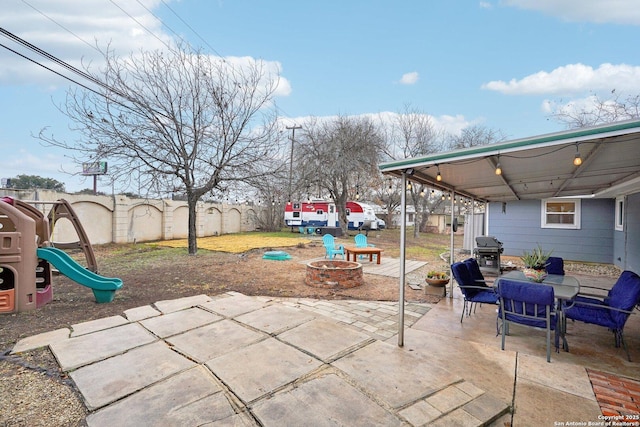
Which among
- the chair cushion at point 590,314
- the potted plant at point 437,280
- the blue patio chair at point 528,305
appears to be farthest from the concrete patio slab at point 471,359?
the potted plant at point 437,280

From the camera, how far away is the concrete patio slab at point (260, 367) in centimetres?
247

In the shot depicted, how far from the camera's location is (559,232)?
32.8ft

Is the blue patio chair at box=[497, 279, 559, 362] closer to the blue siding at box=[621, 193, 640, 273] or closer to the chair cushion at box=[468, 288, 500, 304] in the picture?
the chair cushion at box=[468, 288, 500, 304]

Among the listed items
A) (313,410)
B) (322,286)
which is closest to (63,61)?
(322,286)

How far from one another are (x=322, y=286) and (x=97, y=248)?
32.2ft

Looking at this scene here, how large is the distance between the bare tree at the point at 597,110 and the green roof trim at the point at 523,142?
951 centimetres

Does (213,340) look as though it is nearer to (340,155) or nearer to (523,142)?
(523,142)

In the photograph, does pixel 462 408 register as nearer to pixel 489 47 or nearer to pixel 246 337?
pixel 246 337

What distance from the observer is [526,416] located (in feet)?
7.13

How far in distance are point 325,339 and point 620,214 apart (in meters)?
9.71

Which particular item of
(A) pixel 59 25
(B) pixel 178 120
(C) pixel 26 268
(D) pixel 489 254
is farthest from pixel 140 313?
(D) pixel 489 254

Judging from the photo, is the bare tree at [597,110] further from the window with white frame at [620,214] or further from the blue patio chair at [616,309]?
the blue patio chair at [616,309]

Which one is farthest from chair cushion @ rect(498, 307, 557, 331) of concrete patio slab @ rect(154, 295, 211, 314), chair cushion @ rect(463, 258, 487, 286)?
concrete patio slab @ rect(154, 295, 211, 314)

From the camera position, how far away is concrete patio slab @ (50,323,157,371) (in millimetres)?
2969
